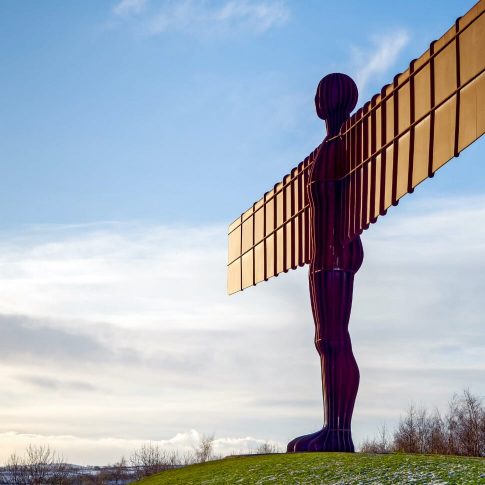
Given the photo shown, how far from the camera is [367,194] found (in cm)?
1917

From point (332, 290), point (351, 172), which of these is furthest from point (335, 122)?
point (332, 290)

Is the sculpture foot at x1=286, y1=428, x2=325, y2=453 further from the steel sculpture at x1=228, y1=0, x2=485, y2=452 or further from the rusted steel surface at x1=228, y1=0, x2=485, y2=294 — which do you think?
the rusted steel surface at x1=228, y1=0, x2=485, y2=294

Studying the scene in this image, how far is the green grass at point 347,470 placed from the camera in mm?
16487

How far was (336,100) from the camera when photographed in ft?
68.3

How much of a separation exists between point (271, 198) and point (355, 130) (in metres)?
4.09

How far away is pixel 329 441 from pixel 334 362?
161cm

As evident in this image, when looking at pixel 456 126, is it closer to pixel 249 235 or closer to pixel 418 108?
pixel 418 108

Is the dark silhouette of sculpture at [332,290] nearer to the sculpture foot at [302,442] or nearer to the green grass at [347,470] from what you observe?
the sculpture foot at [302,442]

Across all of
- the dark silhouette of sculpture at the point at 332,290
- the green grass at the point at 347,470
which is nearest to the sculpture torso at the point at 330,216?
the dark silhouette of sculpture at the point at 332,290

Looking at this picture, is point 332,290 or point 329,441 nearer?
point 329,441

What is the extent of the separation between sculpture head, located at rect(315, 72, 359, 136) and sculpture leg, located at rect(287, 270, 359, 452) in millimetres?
3273

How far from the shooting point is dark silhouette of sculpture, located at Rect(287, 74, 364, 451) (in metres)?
19.8

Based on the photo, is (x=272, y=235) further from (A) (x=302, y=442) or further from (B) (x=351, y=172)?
(A) (x=302, y=442)

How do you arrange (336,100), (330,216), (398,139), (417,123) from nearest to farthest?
(417,123)
(398,139)
(330,216)
(336,100)
